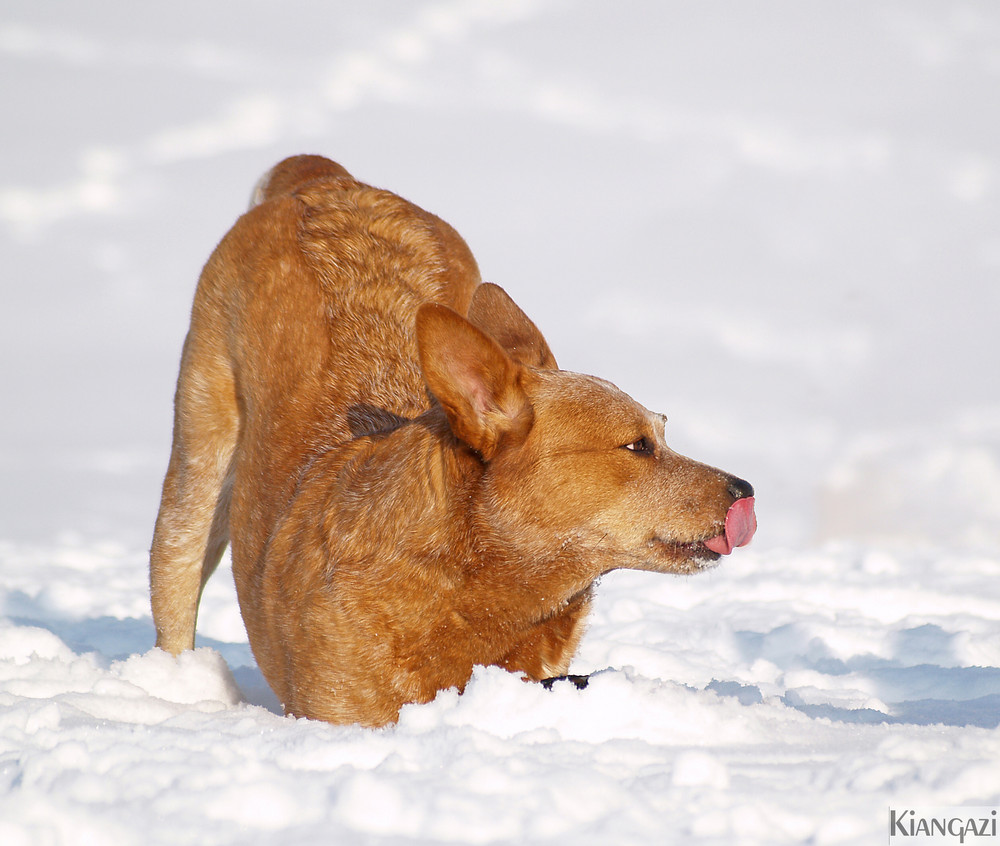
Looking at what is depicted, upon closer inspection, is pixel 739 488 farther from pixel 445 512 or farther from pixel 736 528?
pixel 445 512

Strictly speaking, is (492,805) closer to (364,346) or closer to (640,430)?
(640,430)

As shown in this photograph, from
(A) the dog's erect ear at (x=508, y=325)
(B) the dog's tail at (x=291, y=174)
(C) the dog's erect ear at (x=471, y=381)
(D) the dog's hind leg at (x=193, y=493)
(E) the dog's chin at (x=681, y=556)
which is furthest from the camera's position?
(B) the dog's tail at (x=291, y=174)

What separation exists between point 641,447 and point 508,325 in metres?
0.94

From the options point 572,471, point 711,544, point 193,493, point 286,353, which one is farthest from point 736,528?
point 193,493

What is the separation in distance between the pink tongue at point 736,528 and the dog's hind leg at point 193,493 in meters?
2.32

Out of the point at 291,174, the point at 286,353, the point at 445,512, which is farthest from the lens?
the point at 291,174

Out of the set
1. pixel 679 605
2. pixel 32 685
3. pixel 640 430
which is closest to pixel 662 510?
pixel 640 430

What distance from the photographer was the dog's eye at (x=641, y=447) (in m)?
3.43

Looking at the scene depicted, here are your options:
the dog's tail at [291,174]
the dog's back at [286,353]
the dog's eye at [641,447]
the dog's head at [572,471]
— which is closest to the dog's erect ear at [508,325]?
the dog's back at [286,353]

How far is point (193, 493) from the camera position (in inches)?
191

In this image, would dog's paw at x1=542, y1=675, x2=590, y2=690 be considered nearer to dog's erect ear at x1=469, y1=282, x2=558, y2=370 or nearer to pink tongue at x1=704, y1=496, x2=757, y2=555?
pink tongue at x1=704, y1=496, x2=757, y2=555

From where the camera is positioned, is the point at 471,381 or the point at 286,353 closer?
the point at 471,381

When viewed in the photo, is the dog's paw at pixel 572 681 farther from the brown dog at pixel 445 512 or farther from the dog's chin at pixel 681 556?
the dog's chin at pixel 681 556

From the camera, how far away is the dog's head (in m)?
3.27
